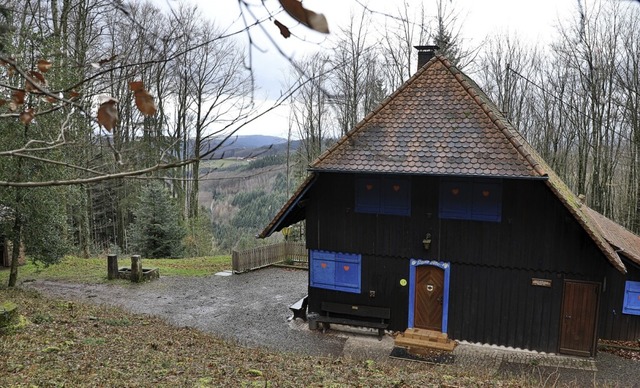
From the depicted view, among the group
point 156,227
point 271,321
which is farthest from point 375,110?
point 156,227

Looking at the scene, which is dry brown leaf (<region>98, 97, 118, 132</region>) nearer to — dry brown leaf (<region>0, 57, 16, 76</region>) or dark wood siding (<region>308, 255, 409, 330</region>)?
dry brown leaf (<region>0, 57, 16, 76</region>)

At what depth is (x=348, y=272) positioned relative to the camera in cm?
1422

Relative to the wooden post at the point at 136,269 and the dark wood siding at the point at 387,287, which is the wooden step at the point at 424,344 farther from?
the wooden post at the point at 136,269

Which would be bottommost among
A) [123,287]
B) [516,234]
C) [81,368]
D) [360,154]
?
[123,287]

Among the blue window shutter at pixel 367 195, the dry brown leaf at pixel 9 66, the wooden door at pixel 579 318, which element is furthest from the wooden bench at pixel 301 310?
the dry brown leaf at pixel 9 66

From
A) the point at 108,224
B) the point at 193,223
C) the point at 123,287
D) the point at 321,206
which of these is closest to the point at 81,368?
the point at 321,206

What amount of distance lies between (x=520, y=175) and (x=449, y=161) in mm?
1719

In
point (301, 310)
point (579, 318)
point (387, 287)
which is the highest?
point (387, 287)

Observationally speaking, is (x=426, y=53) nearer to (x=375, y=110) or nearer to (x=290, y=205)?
(x=375, y=110)

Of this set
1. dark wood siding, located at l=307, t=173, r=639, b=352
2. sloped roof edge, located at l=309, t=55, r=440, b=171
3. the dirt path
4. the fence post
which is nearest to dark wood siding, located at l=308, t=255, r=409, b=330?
dark wood siding, located at l=307, t=173, r=639, b=352

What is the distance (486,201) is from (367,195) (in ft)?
10.3

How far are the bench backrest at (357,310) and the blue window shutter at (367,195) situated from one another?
2.71 metres

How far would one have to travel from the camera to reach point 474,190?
1280 cm

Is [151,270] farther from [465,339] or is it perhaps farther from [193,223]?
[465,339]
